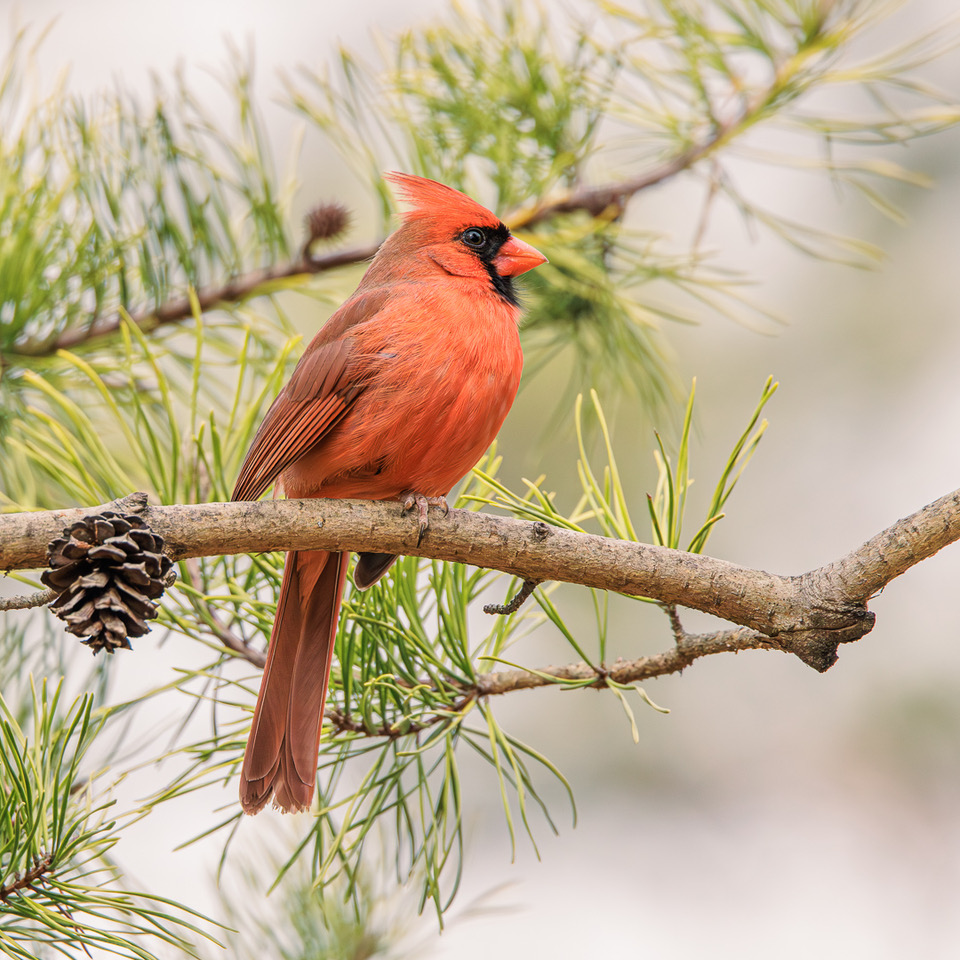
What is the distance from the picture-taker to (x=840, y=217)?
3732 mm

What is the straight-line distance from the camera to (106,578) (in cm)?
110

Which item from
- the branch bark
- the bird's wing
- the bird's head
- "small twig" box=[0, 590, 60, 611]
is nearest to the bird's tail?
the bird's wing

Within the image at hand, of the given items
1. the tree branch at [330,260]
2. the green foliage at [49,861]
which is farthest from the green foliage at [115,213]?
the green foliage at [49,861]

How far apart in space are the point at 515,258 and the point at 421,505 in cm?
66

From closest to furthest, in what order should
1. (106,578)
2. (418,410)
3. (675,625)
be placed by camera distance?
(106,578)
(675,625)
(418,410)

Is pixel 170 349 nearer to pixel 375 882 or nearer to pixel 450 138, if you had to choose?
pixel 450 138

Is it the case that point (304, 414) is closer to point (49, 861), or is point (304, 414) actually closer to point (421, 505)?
point (421, 505)

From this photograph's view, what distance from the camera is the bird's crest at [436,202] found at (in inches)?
77.3

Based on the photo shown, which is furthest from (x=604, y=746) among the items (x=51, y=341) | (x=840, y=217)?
(x=51, y=341)

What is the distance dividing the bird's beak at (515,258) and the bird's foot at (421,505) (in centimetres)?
51

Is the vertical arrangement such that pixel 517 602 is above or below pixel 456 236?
below

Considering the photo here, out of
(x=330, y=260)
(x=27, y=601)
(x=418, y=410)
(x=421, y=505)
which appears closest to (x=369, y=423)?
(x=418, y=410)

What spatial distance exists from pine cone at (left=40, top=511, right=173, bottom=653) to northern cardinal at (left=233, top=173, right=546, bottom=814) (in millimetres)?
452

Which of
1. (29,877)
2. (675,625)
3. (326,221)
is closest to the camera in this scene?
(29,877)
